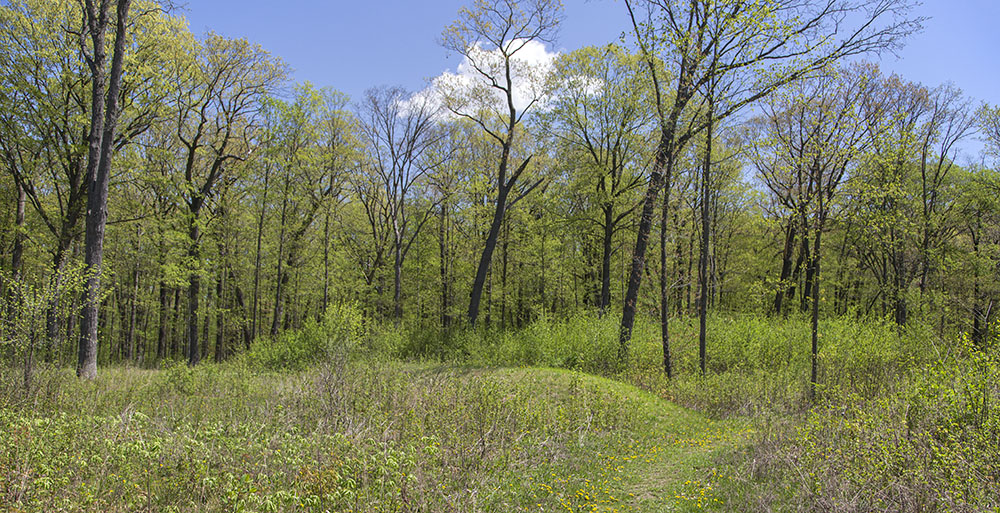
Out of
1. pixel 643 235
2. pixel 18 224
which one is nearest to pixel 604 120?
pixel 643 235

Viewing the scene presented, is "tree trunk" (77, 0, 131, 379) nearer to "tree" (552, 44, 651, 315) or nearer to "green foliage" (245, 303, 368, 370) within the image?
"green foliage" (245, 303, 368, 370)

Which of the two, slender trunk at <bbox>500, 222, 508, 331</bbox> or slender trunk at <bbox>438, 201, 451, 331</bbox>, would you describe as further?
slender trunk at <bbox>438, 201, 451, 331</bbox>

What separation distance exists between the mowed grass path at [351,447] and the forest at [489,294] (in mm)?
56

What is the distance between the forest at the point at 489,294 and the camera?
14.7ft

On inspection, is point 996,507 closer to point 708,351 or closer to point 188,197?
point 708,351

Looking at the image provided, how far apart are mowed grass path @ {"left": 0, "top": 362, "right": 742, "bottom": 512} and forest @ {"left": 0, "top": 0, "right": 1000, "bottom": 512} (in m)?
0.06

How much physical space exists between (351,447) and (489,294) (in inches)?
783

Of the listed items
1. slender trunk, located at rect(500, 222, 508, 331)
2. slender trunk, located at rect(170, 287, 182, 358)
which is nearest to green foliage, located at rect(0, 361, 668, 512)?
slender trunk, located at rect(500, 222, 508, 331)

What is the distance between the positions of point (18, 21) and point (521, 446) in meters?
17.9

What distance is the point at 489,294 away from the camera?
24.7 metres

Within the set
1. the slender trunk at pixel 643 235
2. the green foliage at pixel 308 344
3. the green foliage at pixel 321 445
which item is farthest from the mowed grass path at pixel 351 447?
the green foliage at pixel 308 344

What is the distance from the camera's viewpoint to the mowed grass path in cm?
408

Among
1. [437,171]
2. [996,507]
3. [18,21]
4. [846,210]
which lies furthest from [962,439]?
[437,171]

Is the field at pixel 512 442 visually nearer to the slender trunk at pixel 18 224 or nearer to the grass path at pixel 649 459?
the grass path at pixel 649 459
